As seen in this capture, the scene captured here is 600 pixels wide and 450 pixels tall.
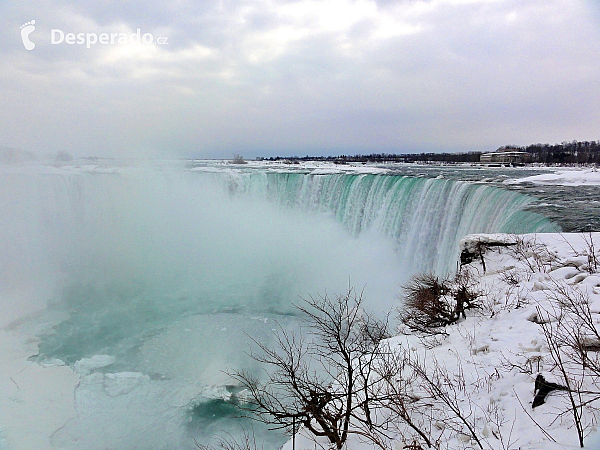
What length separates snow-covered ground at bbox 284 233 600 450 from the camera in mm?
2660

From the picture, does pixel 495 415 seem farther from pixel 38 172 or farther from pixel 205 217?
pixel 38 172

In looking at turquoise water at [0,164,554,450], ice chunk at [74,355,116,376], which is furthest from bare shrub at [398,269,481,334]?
ice chunk at [74,355,116,376]

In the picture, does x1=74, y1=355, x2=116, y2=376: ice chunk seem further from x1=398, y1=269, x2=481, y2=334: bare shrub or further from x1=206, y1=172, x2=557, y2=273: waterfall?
x1=206, y1=172, x2=557, y2=273: waterfall

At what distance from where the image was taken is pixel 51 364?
983cm

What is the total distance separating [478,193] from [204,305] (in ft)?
37.0

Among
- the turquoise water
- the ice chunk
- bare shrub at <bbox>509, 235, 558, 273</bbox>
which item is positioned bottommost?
the ice chunk

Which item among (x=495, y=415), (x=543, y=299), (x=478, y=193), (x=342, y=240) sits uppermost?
(x=478, y=193)

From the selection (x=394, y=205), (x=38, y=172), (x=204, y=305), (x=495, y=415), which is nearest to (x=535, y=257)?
(x=495, y=415)

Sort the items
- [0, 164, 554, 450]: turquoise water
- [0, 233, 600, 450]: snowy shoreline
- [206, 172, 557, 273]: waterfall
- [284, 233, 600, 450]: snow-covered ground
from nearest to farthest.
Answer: [284, 233, 600, 450]: snow-covered ground, [0, 233, 600, 450]: snowy shoreline, [0, 164, 554, 450]: turquoise water, [206, 172, 557, 273]: waterfall

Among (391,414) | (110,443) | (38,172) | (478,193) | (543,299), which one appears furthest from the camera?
(38,172)

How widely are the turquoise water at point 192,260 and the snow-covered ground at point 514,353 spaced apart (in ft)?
9.65

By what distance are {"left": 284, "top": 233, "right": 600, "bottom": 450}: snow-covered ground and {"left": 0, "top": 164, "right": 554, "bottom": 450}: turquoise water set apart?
2942 millimetres

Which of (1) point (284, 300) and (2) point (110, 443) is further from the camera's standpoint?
(1) point (284, 300)

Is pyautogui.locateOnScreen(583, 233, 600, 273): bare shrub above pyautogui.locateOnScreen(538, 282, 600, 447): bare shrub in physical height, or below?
above
